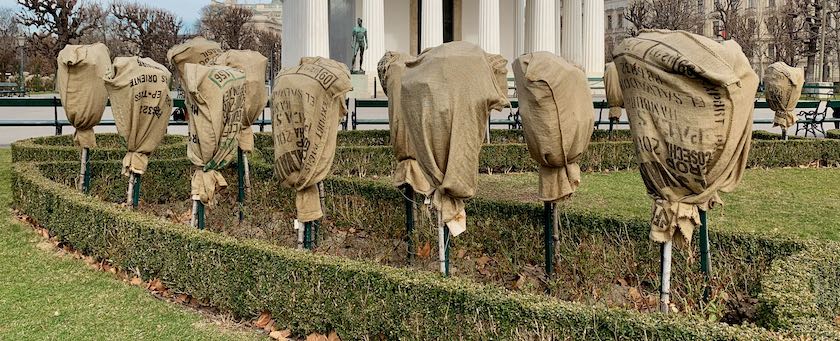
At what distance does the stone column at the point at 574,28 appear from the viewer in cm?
3541

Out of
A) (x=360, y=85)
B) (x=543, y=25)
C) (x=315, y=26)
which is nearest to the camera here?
(x=360, y=85)

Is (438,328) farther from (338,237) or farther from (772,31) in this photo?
(772,31)

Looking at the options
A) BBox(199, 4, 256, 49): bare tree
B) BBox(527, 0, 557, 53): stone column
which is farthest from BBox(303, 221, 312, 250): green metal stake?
BBox(199, 4, 256, 49): bare tree

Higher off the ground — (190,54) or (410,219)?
(190,54)

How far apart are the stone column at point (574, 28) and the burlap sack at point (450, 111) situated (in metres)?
32.0

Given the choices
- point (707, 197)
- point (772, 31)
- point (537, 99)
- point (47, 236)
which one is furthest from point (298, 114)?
point (772, 31)

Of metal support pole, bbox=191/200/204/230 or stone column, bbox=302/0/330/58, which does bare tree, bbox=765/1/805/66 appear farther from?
metal support pole, bbox=191/200/204/230

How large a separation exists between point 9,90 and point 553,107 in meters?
41.1

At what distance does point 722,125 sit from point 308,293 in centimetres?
281

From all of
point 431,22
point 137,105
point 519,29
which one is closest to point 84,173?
point 137,105

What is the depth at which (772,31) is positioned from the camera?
5838cm

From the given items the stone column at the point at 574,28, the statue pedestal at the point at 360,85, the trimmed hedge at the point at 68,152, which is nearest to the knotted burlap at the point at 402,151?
the trimmed hedge at the point at 68,152

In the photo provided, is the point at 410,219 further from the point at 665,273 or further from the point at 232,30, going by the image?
the point at 232,30

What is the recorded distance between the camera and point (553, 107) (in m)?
5.07
